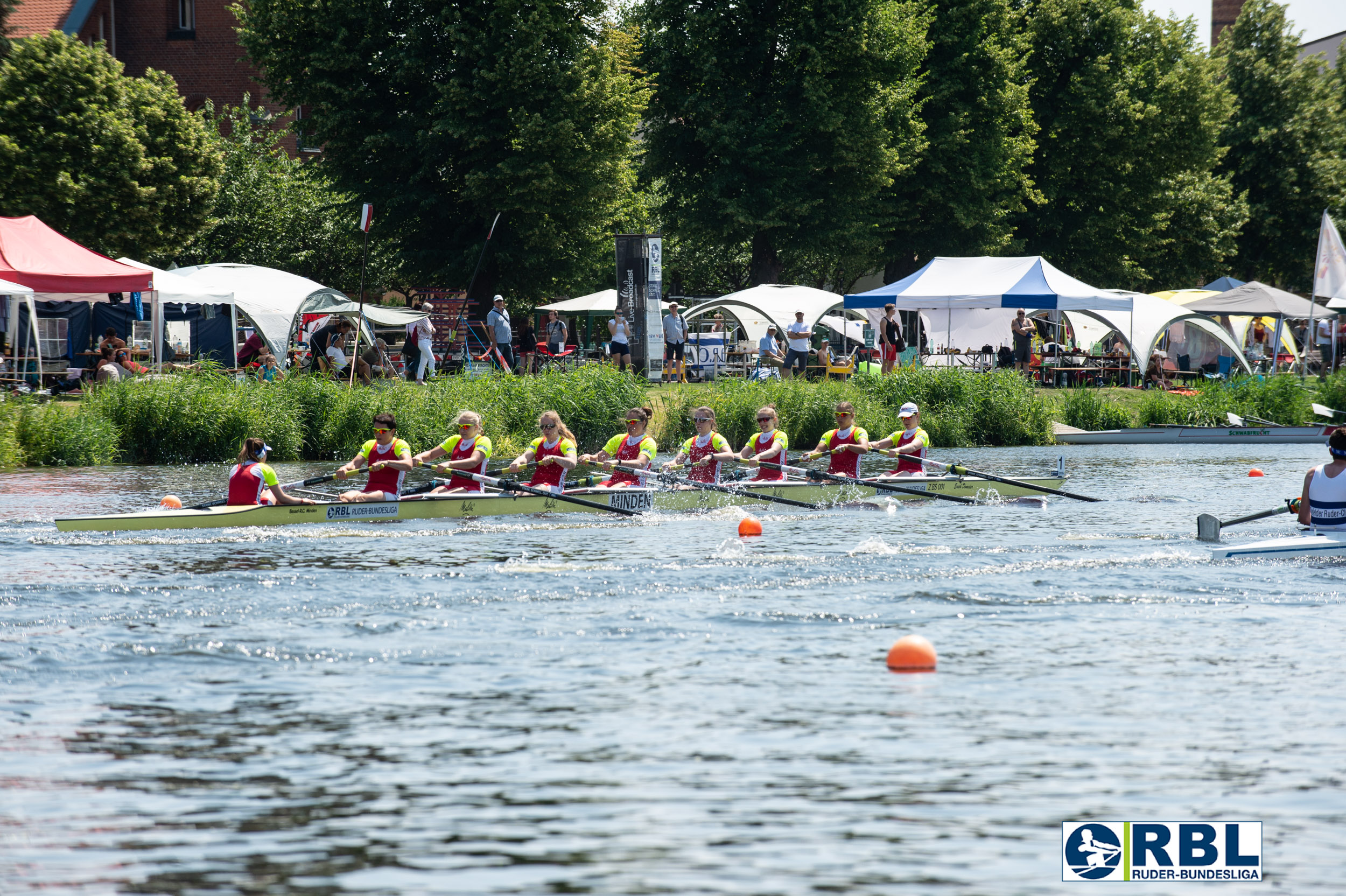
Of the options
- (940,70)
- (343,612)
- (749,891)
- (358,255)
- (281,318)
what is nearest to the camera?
(749,891)

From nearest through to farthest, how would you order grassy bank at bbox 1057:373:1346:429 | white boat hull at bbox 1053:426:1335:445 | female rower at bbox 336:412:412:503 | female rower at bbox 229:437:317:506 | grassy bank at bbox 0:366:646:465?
female rower at bbox 229:437:317:506 < female rower at bbox 336:412:412:503 < grassy bank at bbox 0:366:646:465 < white boat hull at bbox 1053:426:1335:445 < grassy bank at bbox 1057:373:1346:429

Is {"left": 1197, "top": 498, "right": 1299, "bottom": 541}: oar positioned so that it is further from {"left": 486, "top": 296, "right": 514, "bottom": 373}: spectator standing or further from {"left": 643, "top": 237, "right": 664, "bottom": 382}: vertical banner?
{"left": 486, "top": 296, "right": 514, "bottom": 373}: spectator standing

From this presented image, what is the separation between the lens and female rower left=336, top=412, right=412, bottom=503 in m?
15.4

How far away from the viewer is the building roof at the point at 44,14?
47844 millimetres

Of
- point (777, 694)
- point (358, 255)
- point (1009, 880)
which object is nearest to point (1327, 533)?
point (777, 694)

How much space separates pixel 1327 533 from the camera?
13.1m

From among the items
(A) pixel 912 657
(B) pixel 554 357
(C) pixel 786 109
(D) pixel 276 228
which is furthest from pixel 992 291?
(D) pixel 276 228

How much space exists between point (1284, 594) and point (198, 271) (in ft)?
85.8

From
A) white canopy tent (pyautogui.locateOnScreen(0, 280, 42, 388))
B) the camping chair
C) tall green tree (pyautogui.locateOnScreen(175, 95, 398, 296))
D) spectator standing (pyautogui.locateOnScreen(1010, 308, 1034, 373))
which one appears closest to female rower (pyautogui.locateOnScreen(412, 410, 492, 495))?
white canopy tent (pyautogui.locateOnScreen(0, 280, 42, 388))

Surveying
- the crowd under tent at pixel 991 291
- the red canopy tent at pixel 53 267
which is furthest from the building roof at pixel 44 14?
the crowd under tent at pixel 991 291

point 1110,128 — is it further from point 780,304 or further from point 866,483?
point 866,483

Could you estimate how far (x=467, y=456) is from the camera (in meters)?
16.5

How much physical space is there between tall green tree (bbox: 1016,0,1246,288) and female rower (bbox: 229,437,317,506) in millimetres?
34614

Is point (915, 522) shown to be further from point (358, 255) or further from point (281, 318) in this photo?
point (358, 255)
